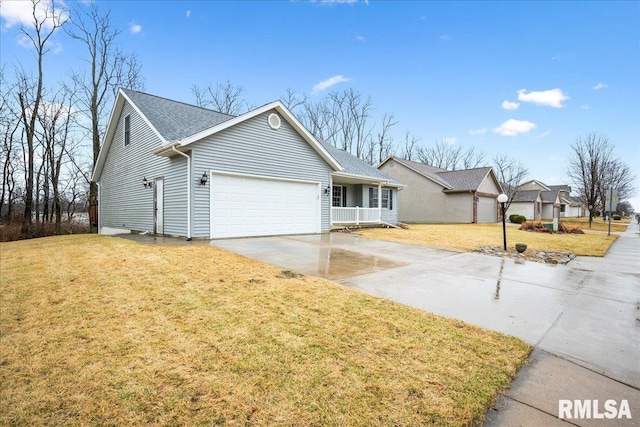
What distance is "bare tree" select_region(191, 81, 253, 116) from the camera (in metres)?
29.0

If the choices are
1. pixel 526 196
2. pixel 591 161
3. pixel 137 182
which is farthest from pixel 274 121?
pixel 526 196

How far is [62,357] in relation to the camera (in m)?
2.83

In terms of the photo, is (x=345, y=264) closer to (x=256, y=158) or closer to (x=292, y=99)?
(x=256, y=158)

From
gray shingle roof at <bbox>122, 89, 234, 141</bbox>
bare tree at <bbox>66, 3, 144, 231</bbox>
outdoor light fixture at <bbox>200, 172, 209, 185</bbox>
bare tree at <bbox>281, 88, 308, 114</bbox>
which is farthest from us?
bare tree at <bbox>281, 88, 308, 114</bbox>

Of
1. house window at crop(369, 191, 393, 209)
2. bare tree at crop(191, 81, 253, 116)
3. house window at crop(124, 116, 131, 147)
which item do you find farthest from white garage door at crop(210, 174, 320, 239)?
bare tree at crop(191, 81, 253, 116)

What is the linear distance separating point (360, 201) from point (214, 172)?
9.87 meters

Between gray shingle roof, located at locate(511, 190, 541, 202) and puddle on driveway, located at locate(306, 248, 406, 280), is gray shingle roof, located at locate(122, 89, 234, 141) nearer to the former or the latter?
puddle on driveway, located at locate(306, 248, 406, 280)

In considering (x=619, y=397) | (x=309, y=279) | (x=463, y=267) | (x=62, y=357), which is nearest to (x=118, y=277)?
(x=62, y=357)

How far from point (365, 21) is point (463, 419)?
19232mm

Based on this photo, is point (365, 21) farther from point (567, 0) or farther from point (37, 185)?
point (37, 185)

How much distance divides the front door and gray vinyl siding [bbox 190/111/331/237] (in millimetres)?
2645

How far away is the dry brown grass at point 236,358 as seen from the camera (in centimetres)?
210

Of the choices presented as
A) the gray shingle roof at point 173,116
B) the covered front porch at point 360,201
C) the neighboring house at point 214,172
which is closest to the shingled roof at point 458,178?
the covered front porch at point 360,201

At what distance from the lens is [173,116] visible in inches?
503
